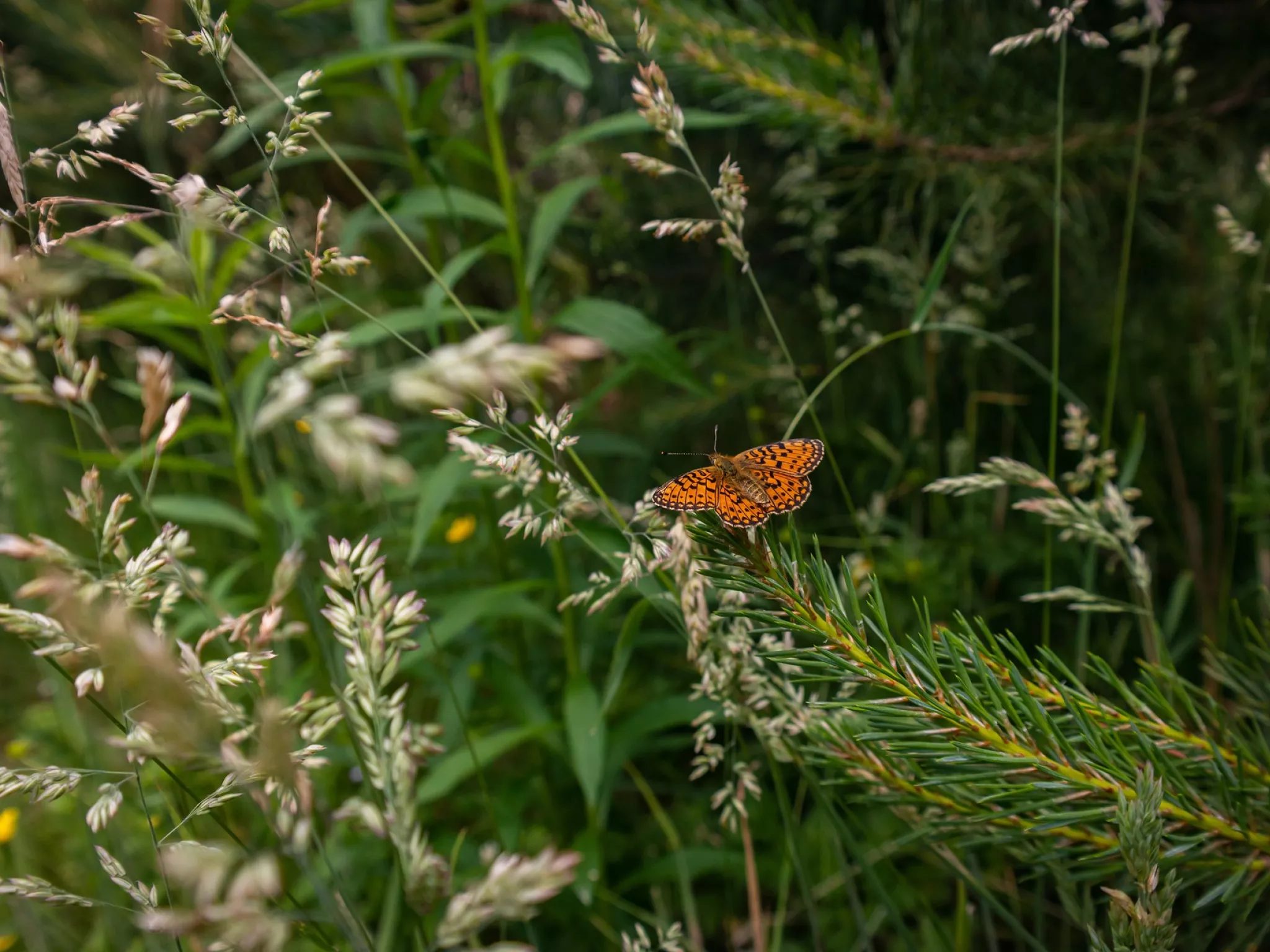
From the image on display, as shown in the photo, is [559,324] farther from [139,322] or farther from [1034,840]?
[1034,840]

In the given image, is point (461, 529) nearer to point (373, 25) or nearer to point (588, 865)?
point (588, 865)

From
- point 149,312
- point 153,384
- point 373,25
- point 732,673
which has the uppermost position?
point 373,25

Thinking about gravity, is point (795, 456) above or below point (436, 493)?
above

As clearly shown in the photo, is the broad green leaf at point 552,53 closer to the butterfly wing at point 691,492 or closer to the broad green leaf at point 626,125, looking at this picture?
the broad green leaf at point 626,125

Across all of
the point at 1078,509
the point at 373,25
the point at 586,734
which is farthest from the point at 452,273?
the point at 1078,509

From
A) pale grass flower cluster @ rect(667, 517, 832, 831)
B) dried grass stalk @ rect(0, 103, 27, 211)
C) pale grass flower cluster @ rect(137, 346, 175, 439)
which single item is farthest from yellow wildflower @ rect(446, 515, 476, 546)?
pale grass flower cluster @ rect(137, 346, 175, 439)

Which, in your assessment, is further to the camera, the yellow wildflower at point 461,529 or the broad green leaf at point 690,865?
the yellow wildflower at point 461,529

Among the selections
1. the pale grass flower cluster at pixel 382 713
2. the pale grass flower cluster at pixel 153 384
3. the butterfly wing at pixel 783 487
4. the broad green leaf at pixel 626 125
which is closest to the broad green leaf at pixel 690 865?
the butterfly wing at pixel 783 487
